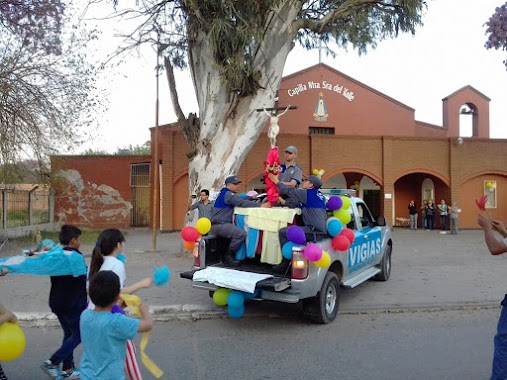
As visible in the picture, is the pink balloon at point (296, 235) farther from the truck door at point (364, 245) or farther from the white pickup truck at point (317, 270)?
the truck door at point (364, 245)

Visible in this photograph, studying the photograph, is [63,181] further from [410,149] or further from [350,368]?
[350,368]

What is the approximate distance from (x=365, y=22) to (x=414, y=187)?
1411 centimetres

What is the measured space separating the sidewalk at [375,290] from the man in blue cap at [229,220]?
1095 mm

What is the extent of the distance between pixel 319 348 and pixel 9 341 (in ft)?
11.3

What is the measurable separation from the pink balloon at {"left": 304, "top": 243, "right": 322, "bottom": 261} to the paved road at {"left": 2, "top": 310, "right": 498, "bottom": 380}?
1036 millimetres

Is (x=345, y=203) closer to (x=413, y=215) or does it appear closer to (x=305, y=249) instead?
(x=305, y=249)

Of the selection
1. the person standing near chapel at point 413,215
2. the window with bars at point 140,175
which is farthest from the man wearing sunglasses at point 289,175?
the person standing near chapel at point 413,215

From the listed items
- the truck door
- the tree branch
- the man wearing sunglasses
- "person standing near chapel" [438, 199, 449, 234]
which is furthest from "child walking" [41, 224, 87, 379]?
"person standing near chapel" [438, 199, 449, 234]

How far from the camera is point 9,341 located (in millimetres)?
3385

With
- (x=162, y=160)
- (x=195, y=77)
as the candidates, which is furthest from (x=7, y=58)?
(x=162, y=160)

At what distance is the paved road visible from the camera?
15.8ft

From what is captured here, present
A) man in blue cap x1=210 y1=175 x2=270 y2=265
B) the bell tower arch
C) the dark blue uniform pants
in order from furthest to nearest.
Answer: the bell tower arch < man in blue cap x1=210 y1=175 x2=270 y2=265 < the dark blue uniform pants

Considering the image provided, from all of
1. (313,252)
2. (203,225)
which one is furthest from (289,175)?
(313,252)

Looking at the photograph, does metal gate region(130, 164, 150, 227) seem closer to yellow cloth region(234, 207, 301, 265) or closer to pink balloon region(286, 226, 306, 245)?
yellow cloth region(234, 207, 301, 265)
